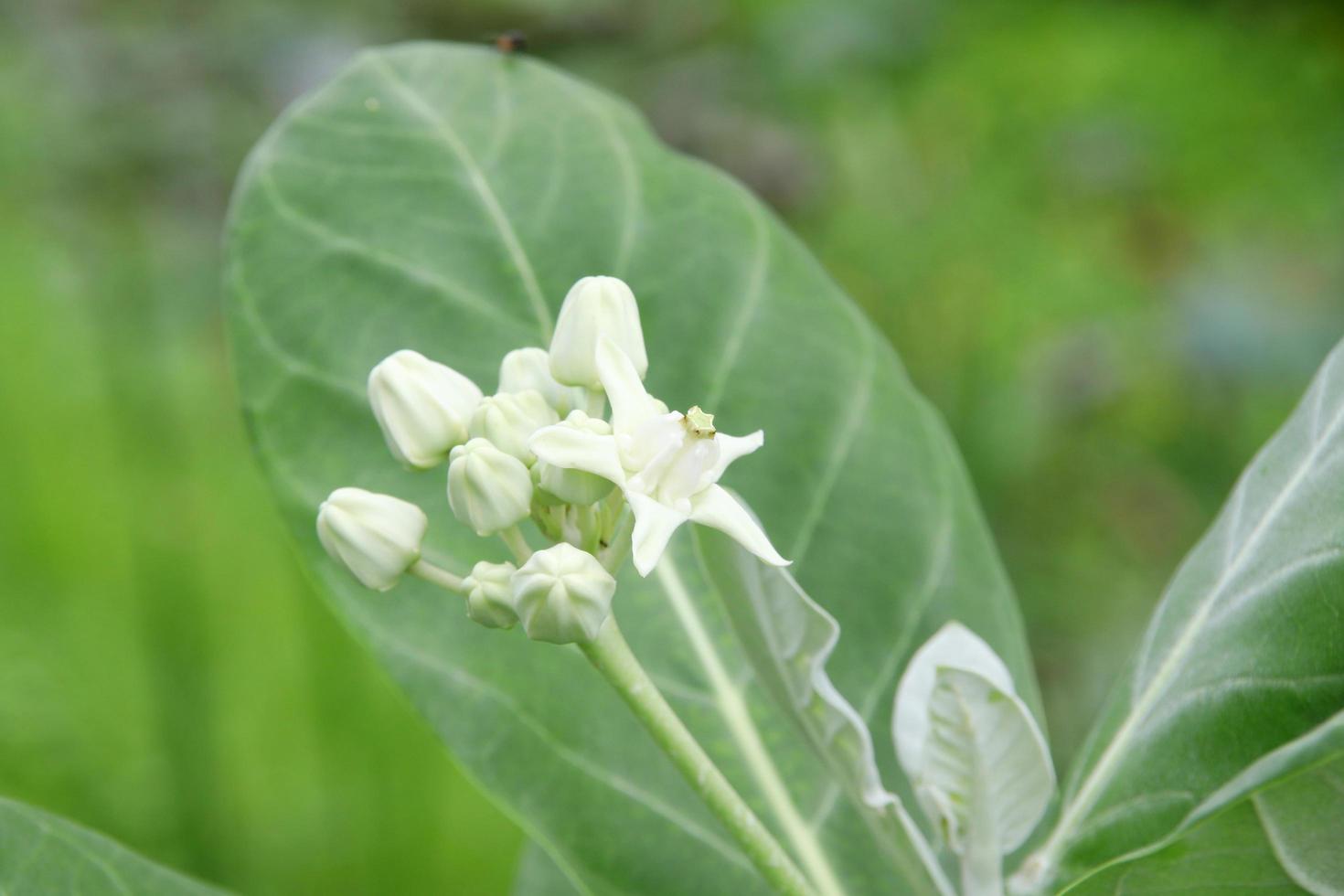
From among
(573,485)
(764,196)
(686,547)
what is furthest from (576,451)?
(764,196)

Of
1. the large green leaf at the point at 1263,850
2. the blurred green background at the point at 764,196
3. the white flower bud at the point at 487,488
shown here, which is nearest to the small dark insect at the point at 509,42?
the white flower bud at the point at 487,488

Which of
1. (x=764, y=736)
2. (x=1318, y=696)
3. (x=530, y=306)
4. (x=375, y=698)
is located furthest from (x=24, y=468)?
(x=1318, y=696)

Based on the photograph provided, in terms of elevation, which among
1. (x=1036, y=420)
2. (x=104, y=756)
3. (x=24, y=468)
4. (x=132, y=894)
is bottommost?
(x=104, y=756)

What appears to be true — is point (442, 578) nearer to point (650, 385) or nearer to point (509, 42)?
point (650, 385)

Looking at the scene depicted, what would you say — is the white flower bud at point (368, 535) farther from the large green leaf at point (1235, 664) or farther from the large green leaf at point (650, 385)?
the large green leaf at point (1235, 664)

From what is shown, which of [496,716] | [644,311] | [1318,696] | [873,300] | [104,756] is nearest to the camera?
[1318,696]

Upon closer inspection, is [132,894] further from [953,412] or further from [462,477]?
[953,412]

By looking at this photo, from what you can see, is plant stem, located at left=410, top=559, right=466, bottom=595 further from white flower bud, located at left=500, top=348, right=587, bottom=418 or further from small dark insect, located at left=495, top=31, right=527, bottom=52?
small dark insect, located at left=495, top=31, right=527, bottom=52
